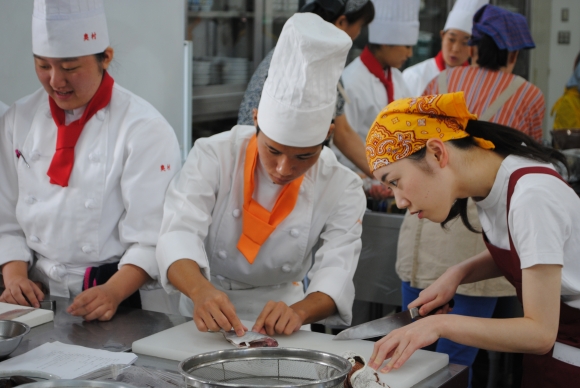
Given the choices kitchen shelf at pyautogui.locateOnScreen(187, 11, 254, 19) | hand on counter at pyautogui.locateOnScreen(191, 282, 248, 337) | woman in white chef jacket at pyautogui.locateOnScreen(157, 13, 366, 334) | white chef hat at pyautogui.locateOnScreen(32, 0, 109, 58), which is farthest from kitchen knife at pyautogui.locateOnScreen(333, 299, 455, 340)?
kitchen shelf at pyautogui.locateOnScreen(187, 11, 254, 19)

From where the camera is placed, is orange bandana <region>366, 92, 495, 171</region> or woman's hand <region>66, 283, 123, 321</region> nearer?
orange bandana <region>366, 92, 495, 171</region>

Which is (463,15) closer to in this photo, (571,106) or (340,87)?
(571,106)

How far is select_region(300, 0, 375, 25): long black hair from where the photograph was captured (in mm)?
2986

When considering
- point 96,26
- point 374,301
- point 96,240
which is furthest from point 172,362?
point 374,301

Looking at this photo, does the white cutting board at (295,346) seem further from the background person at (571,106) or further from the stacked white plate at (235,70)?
the background person at (571,106)

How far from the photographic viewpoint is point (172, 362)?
1.44 m

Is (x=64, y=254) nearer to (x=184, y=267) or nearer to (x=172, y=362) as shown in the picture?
(x=184, y=267)

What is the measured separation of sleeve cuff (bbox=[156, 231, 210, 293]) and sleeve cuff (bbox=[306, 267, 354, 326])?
28 centimetres

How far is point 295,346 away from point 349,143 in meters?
1.86

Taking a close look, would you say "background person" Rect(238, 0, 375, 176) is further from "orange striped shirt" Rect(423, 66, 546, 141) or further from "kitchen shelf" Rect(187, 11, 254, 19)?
"kitchen shelf" Rect(187, 11, 254, 19)

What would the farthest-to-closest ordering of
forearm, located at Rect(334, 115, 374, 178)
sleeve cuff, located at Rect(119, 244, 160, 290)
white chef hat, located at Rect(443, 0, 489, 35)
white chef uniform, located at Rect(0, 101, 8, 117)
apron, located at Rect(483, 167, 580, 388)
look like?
white chef hat, located at Rect(443, 0, 489, 35)
forearm, located at Rect(334, 115, 374, 178)
white chef uniform, located at Rect(0, 101, 8, 117)
sleeve cuff, located at Rect(119, 244, 160, 290)
apron, located at Rect(483, 167, 580, 388)

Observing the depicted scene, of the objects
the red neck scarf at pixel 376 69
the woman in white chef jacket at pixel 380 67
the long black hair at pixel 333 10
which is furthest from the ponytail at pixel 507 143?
the red neck scarf at pixel 376 69

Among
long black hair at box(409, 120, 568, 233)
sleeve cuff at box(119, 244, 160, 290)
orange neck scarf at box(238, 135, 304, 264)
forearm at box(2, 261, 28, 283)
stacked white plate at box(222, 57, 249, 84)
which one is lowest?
forearm at box(2, 261, 28, 283)

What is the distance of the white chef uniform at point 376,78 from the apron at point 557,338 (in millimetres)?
1978
